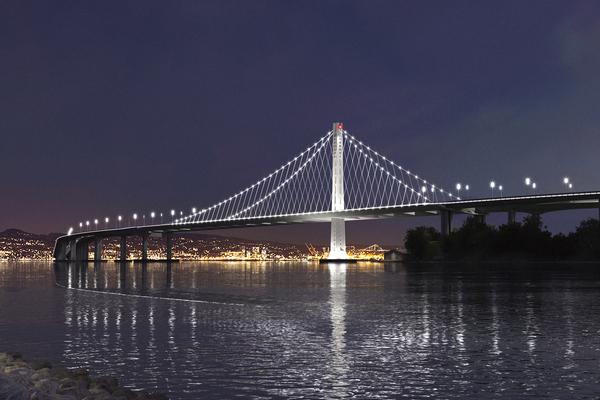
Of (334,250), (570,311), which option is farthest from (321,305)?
(334,250)

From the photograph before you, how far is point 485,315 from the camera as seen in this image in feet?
78.6

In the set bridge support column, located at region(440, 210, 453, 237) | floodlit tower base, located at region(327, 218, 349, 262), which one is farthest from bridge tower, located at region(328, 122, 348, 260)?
bridge support column, located at region(440, 210, 453, 237)

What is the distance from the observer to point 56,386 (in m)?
10.3

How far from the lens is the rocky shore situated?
9102 mm

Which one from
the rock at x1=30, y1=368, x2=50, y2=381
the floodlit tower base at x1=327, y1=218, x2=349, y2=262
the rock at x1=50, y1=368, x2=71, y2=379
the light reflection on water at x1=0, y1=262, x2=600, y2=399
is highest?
the floodlit tower base at x1=327, y1=218, x2=349, y2=262

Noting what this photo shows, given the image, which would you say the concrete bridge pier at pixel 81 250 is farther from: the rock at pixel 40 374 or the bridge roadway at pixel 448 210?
the rock at pixel 40 374

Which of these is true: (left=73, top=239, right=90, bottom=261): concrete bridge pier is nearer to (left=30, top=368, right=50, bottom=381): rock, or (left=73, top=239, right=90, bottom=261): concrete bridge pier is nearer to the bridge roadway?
→ the bridge roadway

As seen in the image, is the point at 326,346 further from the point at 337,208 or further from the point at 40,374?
the point at 337,208

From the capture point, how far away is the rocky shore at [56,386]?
9.10m

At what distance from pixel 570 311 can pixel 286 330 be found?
1091 cm

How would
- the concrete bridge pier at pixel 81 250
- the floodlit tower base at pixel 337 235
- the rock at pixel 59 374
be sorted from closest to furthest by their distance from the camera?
the rock at pixel 59 374 → the floodlit tower base at pixel 337 235 → the concrete bridge pier at pixel 81 250

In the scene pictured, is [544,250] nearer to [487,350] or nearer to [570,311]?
[570,311]

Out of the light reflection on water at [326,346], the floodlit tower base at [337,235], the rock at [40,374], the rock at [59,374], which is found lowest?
the light reflection on water at [326,346]

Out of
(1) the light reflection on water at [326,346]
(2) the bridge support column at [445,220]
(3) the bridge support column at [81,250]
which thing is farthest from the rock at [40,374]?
(3) the bridge support column at [81,250]
